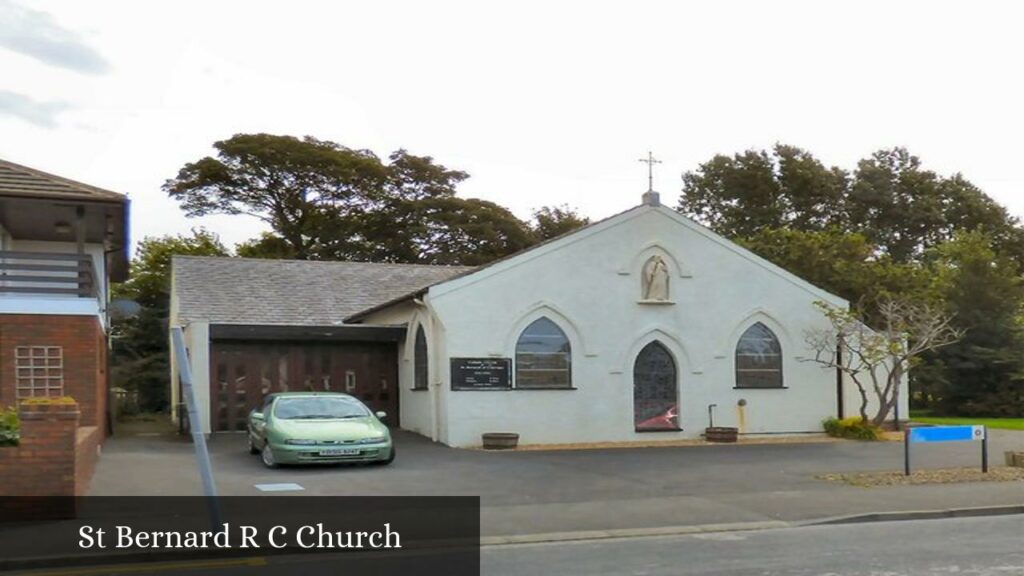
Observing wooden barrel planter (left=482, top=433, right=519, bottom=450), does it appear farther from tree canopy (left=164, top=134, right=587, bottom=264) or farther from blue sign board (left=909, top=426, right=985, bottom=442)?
tree canopy (left=164, top=134, right=587, bottom=264)

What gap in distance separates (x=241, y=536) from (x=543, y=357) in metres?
13.3

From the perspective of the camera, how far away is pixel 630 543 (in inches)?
412

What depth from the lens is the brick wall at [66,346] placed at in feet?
55.2

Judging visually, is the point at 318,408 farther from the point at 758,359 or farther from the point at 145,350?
the point at 145,350

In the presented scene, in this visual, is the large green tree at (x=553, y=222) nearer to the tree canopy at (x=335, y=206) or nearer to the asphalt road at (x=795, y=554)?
the tree canopy at (x=335, y=206)

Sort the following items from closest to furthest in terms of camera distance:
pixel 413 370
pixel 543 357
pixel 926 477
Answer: pixel 926 477, pixel 543 357, pixel 413 370

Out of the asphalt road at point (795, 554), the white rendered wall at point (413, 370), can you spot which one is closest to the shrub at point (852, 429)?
the white rendered wall at point (413, 370)

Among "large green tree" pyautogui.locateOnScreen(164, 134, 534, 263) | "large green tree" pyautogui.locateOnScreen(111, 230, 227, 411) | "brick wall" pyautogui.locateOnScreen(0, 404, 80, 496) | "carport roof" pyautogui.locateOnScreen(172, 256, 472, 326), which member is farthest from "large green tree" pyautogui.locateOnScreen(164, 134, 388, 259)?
"brick wall" pyautogui.locateOnScreen(0, 404, 80, 496)

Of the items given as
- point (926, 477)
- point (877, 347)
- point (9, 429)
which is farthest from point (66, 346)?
point (877, 347)

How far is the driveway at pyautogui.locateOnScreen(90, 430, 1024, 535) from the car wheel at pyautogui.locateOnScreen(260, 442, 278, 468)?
0.64 feet

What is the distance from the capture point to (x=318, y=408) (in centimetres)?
1803

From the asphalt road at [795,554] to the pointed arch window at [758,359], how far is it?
42.7 feet

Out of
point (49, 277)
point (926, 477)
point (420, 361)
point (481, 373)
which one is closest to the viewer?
point (926, 477)

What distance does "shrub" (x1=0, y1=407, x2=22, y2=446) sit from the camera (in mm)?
11250
